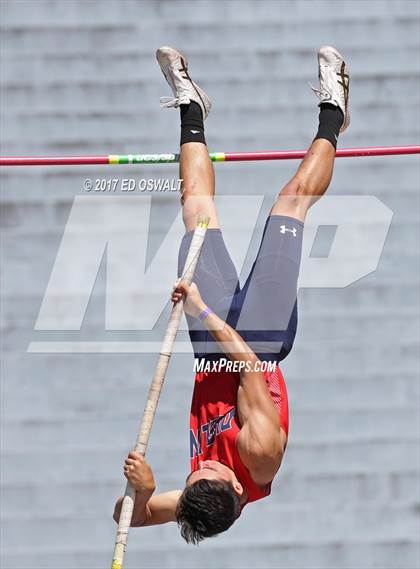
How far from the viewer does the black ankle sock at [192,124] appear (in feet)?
17.0

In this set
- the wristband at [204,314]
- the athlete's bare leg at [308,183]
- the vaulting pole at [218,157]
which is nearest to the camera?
the wristband at [204,314]

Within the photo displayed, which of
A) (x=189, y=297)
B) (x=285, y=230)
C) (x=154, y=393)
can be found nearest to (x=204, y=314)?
(x=189, y=297)

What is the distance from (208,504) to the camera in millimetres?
4453

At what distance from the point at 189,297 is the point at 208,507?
708 millimetres

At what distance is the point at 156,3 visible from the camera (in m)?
6.80

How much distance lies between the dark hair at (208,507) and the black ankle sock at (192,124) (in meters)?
1.40

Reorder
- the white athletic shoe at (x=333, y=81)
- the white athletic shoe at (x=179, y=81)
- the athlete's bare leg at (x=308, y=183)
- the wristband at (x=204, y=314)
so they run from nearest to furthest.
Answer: the wristband at (x=204, y=314) → the athlete's bare leg at (x=308, y=183) → the white athletic shoe at (x=333, y=81) → the white athletic shoe at (x=179, y=81)

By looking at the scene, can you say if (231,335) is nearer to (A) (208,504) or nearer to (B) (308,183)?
(A) (208,504)

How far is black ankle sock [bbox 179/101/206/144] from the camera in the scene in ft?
17.0

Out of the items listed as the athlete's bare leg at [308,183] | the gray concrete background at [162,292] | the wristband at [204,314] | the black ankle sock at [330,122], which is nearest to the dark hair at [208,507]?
the wristband at [204,314]

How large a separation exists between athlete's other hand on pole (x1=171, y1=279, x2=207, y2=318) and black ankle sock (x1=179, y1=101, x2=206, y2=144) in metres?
0.80

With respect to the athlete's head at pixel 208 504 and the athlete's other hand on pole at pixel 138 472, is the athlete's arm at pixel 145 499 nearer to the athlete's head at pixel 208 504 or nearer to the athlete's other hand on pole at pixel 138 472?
the athlete's other hand on pole at pixel 138 472

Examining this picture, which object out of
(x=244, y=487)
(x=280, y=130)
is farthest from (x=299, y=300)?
(x=244, y=487)

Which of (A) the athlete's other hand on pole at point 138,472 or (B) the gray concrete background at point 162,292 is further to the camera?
(B) the gray concrete background at point 162,292
